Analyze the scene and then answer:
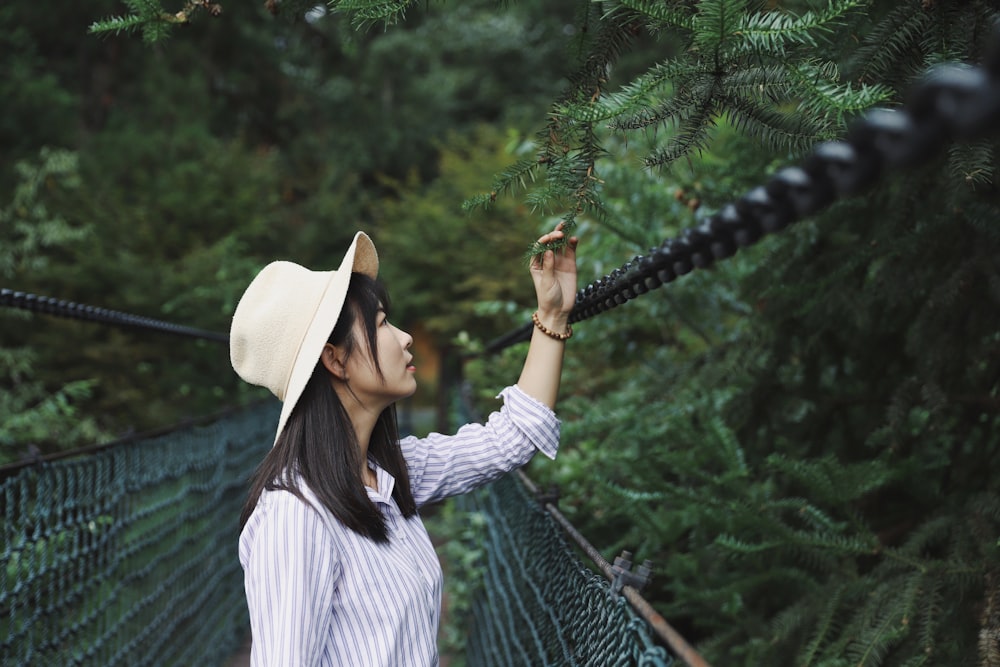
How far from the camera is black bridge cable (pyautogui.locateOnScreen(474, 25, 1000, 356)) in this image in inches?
15.7

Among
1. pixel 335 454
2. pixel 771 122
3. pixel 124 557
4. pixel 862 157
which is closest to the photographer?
pixel 862 157

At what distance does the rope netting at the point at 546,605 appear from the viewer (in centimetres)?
105

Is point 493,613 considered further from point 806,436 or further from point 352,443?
point 352,443

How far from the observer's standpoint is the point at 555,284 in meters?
1.63

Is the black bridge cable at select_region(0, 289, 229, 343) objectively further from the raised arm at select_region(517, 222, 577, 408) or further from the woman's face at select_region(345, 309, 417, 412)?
the raised arm at select_region(517, 222, 577, 408)

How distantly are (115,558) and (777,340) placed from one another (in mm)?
2082

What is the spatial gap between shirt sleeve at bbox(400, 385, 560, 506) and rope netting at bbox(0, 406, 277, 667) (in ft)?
3.10

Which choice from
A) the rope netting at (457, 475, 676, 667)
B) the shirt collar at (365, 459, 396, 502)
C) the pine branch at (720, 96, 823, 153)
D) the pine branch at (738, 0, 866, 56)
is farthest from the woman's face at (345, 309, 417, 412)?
the pine branch at (738, 0, 866, 56)

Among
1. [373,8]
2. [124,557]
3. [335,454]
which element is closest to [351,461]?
[335,454]

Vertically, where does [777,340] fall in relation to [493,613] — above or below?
above

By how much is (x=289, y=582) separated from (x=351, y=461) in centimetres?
27

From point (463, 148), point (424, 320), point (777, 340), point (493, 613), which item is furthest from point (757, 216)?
point (463, 148)

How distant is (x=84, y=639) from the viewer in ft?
8.00

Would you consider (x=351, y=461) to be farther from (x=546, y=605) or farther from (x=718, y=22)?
(x=718, y=22)
